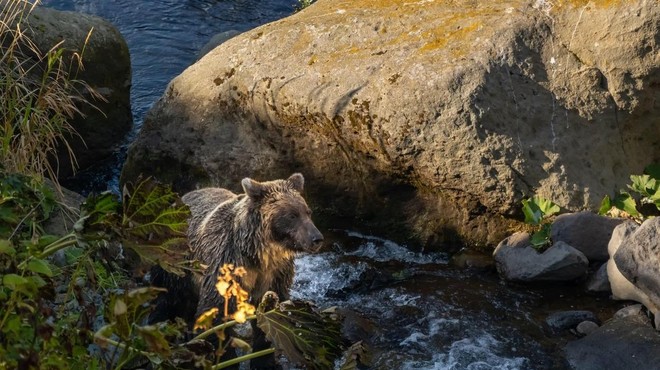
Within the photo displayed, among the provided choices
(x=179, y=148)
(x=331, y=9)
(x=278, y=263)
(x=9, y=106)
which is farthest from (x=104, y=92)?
(x=278, y=263)

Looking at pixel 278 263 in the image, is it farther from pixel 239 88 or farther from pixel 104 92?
pixel 104 92

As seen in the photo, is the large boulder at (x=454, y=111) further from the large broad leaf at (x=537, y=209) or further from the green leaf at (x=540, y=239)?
the green leaf at (x=540, y=239)

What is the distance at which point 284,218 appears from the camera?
6.76 m

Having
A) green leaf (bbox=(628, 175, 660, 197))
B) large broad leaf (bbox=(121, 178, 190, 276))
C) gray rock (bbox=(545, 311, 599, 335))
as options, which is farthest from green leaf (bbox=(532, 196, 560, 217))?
large broad leaf (bbox=(121, 178, 190, 276))

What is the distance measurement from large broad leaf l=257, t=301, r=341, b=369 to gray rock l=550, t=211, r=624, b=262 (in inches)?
149

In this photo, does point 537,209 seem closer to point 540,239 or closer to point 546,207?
point 546,207

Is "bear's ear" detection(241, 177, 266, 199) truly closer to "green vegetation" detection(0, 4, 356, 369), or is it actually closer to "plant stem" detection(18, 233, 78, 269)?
"green vegetation" detection(0, 4, 356, 369)

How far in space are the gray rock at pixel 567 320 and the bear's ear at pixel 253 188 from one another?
232 centimetres

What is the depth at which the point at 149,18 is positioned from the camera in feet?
45.1

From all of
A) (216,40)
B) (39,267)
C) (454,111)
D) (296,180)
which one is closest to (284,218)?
(296,180)

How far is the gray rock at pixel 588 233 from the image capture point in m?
7.89

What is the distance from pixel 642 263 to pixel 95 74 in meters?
5.74

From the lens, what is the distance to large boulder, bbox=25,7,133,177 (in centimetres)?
984

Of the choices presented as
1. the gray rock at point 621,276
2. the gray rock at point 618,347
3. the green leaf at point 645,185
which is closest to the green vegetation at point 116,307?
the gray rock at point 618,347
